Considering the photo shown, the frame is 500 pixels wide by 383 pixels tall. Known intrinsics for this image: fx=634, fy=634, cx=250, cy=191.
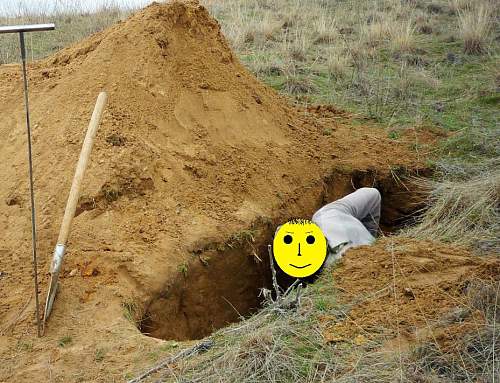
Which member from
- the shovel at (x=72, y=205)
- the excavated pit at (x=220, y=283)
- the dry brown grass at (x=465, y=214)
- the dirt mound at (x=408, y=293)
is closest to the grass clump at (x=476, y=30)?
the dry brown grass at (x=465, y=214)

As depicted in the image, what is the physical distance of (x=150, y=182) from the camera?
13.1 feet

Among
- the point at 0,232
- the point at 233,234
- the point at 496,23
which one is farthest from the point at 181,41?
the point at 496,23

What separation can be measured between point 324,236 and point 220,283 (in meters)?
0.78

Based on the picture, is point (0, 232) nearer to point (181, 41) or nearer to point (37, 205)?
point (37, 205)

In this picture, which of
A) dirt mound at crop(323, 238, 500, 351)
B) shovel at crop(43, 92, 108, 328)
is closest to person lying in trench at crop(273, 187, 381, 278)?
dirt mound at crop(323, 238, 500, 351)

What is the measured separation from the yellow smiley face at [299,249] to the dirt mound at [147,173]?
25.3 inches

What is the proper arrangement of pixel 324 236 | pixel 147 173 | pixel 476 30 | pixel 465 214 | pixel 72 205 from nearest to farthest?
pixel 72 205
pixel 324 236
pixel 147 173
pixel 465 214
pixel 476 30

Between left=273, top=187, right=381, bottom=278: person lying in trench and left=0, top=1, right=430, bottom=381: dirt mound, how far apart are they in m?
0.41

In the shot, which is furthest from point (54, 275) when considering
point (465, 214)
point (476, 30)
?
point (476, 30)

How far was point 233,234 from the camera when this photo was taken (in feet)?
13.2

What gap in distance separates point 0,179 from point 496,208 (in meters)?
3.24

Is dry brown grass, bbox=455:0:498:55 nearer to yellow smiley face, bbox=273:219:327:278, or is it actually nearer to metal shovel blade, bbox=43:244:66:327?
yellow smiley face, bbox=273:219:327:278

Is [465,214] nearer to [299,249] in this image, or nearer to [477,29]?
[299,249]

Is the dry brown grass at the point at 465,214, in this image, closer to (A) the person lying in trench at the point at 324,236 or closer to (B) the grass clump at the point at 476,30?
(A) the person lying in trench at the point at 324,236
